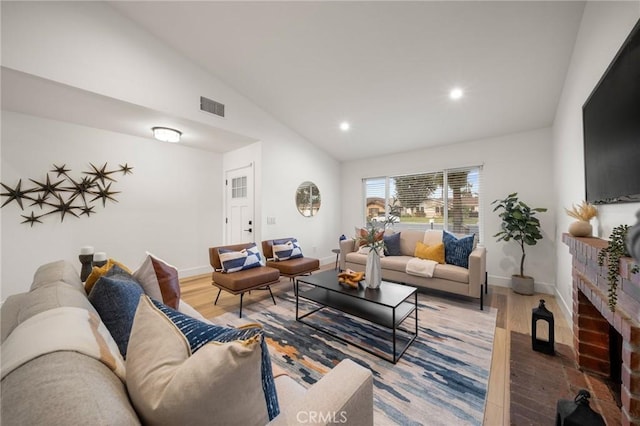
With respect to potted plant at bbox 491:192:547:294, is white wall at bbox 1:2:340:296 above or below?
above

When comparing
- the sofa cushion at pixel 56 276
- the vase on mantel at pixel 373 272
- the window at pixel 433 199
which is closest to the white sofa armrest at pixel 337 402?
the sofa cushion at pixel 56 276

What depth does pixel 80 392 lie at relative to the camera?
0.47 m

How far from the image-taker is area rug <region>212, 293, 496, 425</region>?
1.47 metres

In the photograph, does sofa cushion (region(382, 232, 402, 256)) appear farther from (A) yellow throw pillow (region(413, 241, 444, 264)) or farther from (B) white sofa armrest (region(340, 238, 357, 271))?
(B) white sofa armrest (region(340, 238, 357, 271))

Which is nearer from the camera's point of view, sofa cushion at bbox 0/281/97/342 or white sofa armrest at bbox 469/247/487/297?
sofa cushion at bbox 0/281/97/342

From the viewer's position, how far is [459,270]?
9.75ft

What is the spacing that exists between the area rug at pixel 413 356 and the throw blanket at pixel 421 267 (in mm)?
398

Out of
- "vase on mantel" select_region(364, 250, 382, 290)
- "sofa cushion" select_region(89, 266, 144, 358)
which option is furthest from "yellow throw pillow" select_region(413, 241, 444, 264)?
"sofa cushion" select_region(89, 266, 144, 358)

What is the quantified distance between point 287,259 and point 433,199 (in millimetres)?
2908

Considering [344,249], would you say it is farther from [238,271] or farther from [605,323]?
[605,323]

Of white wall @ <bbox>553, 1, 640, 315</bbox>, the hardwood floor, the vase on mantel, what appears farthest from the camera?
the vase on mantel

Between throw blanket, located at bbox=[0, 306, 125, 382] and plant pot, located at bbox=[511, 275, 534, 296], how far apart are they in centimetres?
430

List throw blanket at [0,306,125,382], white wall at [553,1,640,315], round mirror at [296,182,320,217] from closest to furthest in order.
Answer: throw blanket at [0,306,125,382]
white wall at [553,1,640,315]
round mirror at [296,182,320,217]

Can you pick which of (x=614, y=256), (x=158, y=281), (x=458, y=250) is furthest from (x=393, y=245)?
(x=158, y=281)
